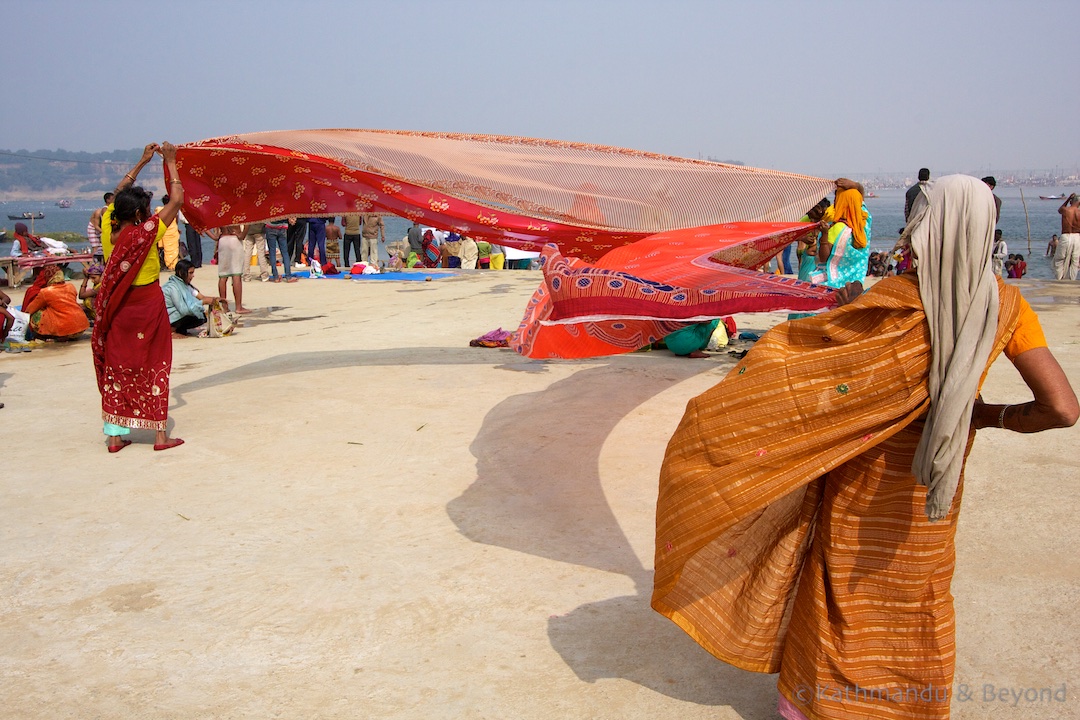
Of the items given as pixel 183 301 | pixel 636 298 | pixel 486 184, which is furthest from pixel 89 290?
pixel 636 298

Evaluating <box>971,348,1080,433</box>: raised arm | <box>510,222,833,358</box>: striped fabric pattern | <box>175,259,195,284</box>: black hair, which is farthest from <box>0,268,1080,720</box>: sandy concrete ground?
<box>175,259,195,284</box>: black hair

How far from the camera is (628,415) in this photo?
6320mm

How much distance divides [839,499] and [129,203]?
4.91m

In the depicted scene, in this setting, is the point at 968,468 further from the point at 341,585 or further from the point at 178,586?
the point at 178,586

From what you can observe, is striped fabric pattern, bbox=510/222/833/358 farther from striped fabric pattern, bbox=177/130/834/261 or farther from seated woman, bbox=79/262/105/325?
seated woman, bbox=79/262/105/325

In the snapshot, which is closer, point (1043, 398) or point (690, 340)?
point (1043, 398)

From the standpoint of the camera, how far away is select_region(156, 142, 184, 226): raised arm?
552 centimetres

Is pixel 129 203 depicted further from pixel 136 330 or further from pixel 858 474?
pixel 858 474

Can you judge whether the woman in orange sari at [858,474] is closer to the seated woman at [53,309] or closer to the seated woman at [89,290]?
the seated woman at [53,309]

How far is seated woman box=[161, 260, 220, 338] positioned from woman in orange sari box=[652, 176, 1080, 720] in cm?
864

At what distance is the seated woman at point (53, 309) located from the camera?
31.6ft

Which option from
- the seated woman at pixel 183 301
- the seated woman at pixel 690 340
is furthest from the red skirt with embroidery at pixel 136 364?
the seated woman at pixel 690 340

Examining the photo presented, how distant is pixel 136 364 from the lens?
553 centimetres

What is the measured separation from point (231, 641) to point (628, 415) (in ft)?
12.0
